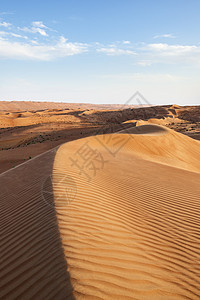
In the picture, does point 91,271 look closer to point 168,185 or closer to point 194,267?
point 194,267

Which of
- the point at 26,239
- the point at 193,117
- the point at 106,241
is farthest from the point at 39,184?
the point at 193,117

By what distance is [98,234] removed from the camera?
10.8 feet

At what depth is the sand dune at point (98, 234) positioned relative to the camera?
7.77 ft

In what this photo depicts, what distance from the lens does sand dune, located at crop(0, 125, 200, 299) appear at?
2369 millimetres

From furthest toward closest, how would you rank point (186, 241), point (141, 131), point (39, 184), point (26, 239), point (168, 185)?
point (141, 131) < point (168, 185) < point (39, 184) < point (186, 241) < point (26, 239)

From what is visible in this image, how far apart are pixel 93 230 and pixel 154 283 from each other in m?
1.16

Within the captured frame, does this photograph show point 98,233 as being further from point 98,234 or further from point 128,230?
point 128,230

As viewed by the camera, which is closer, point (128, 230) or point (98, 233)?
point (98, 233)

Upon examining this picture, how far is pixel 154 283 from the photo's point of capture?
2537mm

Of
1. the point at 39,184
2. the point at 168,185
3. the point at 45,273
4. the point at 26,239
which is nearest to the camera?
the point at 45,273

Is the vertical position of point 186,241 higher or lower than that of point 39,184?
lower

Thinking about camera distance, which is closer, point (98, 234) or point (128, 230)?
point (98, 234)

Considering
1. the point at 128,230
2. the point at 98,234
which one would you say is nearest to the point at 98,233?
the point at 98,234

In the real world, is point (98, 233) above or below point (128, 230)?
above
